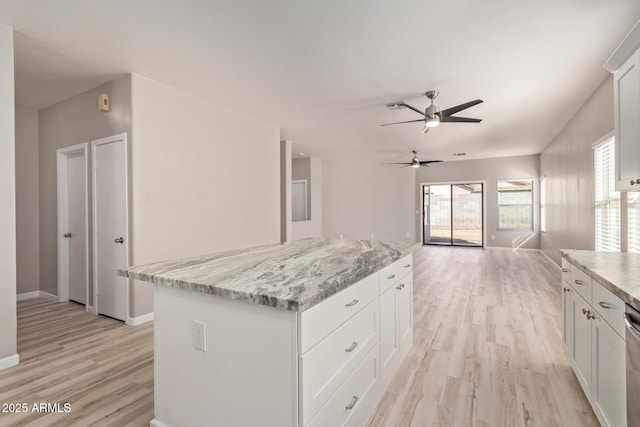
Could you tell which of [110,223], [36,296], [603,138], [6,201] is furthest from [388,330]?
[36,296]

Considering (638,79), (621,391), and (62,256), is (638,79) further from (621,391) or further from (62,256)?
(62,256)

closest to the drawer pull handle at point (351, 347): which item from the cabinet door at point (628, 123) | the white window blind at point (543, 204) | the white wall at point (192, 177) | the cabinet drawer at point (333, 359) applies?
the cabinet drawer at point (333, 359)

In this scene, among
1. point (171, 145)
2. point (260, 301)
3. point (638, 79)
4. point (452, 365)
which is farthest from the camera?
point (171, 145)

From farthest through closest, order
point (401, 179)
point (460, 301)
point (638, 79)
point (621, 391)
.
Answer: point (401, 179) → point (460, 301) → point (638, 79) → point (621, 391)

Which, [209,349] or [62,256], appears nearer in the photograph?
[209,349]

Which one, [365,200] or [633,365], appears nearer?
[633,365]

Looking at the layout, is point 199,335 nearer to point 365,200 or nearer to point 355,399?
point 355,399

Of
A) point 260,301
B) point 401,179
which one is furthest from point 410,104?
point 401,179

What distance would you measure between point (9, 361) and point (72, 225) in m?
2.05

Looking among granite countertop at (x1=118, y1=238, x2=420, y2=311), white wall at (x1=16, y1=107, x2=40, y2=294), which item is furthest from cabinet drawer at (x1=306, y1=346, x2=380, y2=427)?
white wall at (x1=16, y1=107, x2=40, y2=294)

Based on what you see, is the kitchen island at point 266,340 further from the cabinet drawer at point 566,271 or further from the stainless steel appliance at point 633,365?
the cabinet drawer at point 566,271

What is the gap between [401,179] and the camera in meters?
9.59

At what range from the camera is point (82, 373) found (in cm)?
227

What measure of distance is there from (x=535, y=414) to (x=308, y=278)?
163 centimetres
